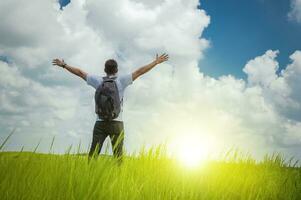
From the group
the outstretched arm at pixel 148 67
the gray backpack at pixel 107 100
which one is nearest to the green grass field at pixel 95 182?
the gray backpack at pixel 107 100

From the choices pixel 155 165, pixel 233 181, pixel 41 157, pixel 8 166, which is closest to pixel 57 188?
pixel 8 166

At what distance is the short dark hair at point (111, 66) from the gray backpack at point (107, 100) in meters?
0.15

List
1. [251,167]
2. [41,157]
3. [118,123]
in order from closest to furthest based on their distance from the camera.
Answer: [41,157]
[118,123]
[251,167]

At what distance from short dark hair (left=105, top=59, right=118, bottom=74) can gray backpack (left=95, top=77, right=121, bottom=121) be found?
0.15 meters

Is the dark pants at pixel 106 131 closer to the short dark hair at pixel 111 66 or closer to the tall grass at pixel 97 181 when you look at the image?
the tall grass at pixel 97 181

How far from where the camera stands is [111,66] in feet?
25.8

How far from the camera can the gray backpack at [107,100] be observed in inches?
305

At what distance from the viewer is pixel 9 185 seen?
13.3 feet

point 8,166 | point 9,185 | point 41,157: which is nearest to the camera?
point 9,185

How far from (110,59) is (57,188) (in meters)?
4.17

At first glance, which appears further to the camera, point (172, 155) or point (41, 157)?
point (172, 155)

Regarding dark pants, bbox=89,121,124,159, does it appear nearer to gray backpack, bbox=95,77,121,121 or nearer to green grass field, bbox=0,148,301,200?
gray backpack, bbox=95,77,121,121

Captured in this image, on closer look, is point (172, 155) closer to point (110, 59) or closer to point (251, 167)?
point (110, 59)

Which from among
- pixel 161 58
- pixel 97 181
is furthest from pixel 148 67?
pixel 97 181
